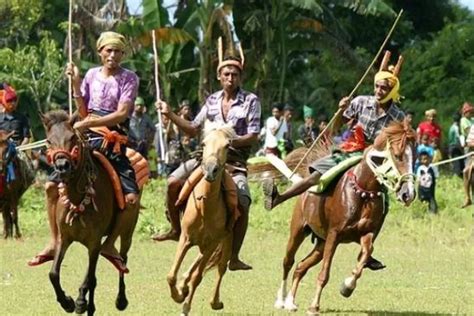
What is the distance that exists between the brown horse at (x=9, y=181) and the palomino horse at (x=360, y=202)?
7.65 metres

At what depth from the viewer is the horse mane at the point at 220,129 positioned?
39.9 feet

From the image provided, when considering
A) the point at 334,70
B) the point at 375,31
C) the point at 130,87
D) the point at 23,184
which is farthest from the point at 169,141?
the point at 375,31

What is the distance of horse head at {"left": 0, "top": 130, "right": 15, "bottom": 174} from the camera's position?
20.7m

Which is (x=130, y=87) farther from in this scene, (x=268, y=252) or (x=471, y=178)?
(x=471, y=178)

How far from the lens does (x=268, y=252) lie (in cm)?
2062

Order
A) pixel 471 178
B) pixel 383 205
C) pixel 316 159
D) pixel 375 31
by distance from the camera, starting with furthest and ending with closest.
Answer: pixel 375 31 → pixel 471 178 → pixel 316 159 → pixel 383 205

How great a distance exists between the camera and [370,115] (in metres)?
13.9

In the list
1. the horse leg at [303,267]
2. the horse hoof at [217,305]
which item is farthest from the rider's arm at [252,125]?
the horse leg at [303,267]

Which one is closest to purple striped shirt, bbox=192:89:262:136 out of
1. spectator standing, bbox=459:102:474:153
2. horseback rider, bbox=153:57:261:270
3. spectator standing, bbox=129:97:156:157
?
horseback rider, bbox=153:57:261:270

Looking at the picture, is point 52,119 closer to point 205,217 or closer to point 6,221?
point 205,217

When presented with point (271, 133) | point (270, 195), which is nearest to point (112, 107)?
point (270, 195)

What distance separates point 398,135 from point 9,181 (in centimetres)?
960

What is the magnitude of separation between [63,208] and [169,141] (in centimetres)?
1409

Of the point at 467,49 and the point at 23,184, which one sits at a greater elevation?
the point at 467,49
